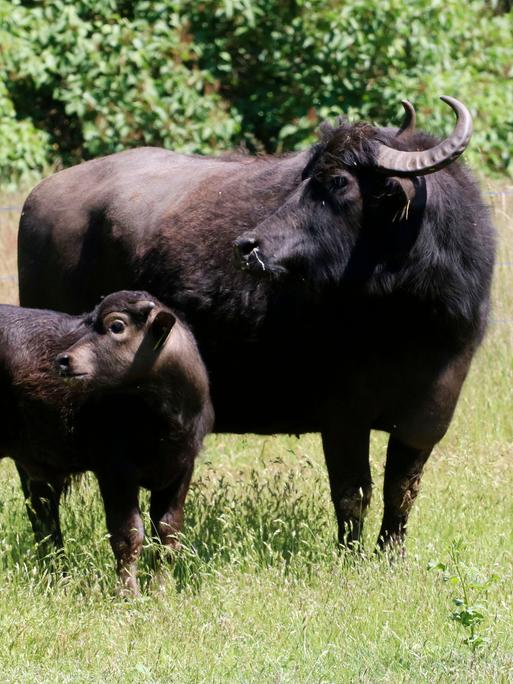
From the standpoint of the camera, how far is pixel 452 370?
22.2 feet

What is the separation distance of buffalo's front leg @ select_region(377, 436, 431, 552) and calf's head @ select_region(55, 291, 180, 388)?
1.56 m

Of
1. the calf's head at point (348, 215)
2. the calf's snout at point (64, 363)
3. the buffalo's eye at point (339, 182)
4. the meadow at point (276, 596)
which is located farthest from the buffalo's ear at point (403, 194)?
the calf's snout at point (64, 363)

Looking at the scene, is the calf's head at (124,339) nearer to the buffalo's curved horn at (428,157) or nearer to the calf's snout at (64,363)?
the calf's snout at (64,363)

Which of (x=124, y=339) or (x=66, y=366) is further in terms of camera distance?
(x=124, y=339)

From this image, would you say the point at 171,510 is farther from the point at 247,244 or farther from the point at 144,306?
the point at 247,244

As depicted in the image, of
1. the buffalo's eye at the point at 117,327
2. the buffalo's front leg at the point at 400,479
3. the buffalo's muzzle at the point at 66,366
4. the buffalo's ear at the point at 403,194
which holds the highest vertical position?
the buffalo's ear at the point at 403,194

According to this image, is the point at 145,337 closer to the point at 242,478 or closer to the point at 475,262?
the point at 475,262

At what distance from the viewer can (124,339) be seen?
6.15 metres

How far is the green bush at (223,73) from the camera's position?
46.4ft

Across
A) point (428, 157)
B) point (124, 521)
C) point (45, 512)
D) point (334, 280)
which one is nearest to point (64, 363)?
point (124, 521)

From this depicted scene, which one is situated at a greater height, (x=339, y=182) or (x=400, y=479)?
(x=339, y=182)

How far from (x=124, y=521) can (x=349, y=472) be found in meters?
1.27

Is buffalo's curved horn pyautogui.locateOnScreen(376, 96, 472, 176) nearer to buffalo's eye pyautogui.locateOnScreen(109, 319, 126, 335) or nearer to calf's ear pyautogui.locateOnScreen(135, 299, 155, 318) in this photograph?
calf's ear pyautogui.locateOnScreen(135, 299, 155, 318)

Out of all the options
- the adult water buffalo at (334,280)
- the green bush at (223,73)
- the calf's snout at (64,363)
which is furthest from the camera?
the green bush at (223,73)
